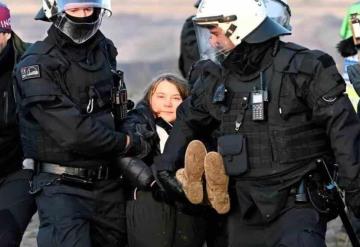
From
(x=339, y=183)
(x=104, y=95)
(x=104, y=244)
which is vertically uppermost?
(x=104, y=95)

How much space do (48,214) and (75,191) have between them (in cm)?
19

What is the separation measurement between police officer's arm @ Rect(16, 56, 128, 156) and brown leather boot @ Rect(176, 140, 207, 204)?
1.63ft

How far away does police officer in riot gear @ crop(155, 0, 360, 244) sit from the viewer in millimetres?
5016

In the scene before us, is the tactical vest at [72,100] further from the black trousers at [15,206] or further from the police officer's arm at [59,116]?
the black trousers at [15,206]

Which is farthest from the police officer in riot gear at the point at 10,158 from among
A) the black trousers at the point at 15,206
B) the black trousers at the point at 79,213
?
the black trousers at the point at 79,213

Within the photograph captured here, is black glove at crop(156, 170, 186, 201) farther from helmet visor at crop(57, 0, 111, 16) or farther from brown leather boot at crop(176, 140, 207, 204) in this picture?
helmet visor at crop(57, 0, 111, 16)

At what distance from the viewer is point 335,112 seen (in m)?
4.98

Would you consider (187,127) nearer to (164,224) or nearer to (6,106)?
(164,224)

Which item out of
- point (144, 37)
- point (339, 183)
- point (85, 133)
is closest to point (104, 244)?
point (85, 133)

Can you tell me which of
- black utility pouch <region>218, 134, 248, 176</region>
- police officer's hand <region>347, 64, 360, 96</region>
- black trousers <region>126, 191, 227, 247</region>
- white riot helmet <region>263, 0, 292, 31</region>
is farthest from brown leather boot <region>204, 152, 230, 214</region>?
police officer's hand <region>347, 64, 360, 96</region>

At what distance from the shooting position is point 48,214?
5594mm

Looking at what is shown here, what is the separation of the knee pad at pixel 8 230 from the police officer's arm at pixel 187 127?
1.00 metres

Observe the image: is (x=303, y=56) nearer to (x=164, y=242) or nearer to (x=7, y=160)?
(x=164, y=242)

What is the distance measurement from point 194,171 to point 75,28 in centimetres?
105
